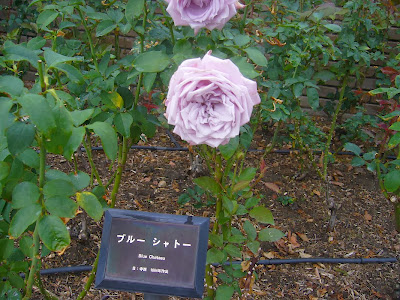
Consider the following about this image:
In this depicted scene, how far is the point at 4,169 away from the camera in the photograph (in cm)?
104

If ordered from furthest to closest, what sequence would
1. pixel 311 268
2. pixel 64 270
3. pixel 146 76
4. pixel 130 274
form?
pixel 311 268 < pixel 64 270 < pixel 146 76 < pixel 130 274

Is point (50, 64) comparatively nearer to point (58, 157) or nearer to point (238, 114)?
point (238, 114)

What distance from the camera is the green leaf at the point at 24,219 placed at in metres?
1.00

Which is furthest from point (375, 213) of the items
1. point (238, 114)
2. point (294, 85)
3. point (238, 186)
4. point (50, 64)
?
point (50, 64)

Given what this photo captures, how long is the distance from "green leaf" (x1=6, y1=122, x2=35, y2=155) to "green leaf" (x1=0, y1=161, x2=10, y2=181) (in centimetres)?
13

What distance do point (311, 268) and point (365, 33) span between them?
1389 mm

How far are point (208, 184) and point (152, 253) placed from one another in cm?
29

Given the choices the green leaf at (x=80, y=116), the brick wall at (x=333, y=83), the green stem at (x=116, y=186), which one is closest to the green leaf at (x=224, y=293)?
the green stem at (x=116, y=186)

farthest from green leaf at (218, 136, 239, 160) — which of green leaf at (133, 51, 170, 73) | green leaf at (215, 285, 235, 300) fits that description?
green leaf at (215, 285, 235, 300)

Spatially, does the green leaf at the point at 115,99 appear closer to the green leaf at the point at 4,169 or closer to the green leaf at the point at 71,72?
the green leaf at the point at 71,72

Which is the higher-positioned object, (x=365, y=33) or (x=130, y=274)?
(x=130, y=274)

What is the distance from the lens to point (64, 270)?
6.43ft

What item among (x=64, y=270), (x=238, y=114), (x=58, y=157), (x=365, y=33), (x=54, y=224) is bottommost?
(x=58, y=157)

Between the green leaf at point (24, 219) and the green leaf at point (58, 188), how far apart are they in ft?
0.13
